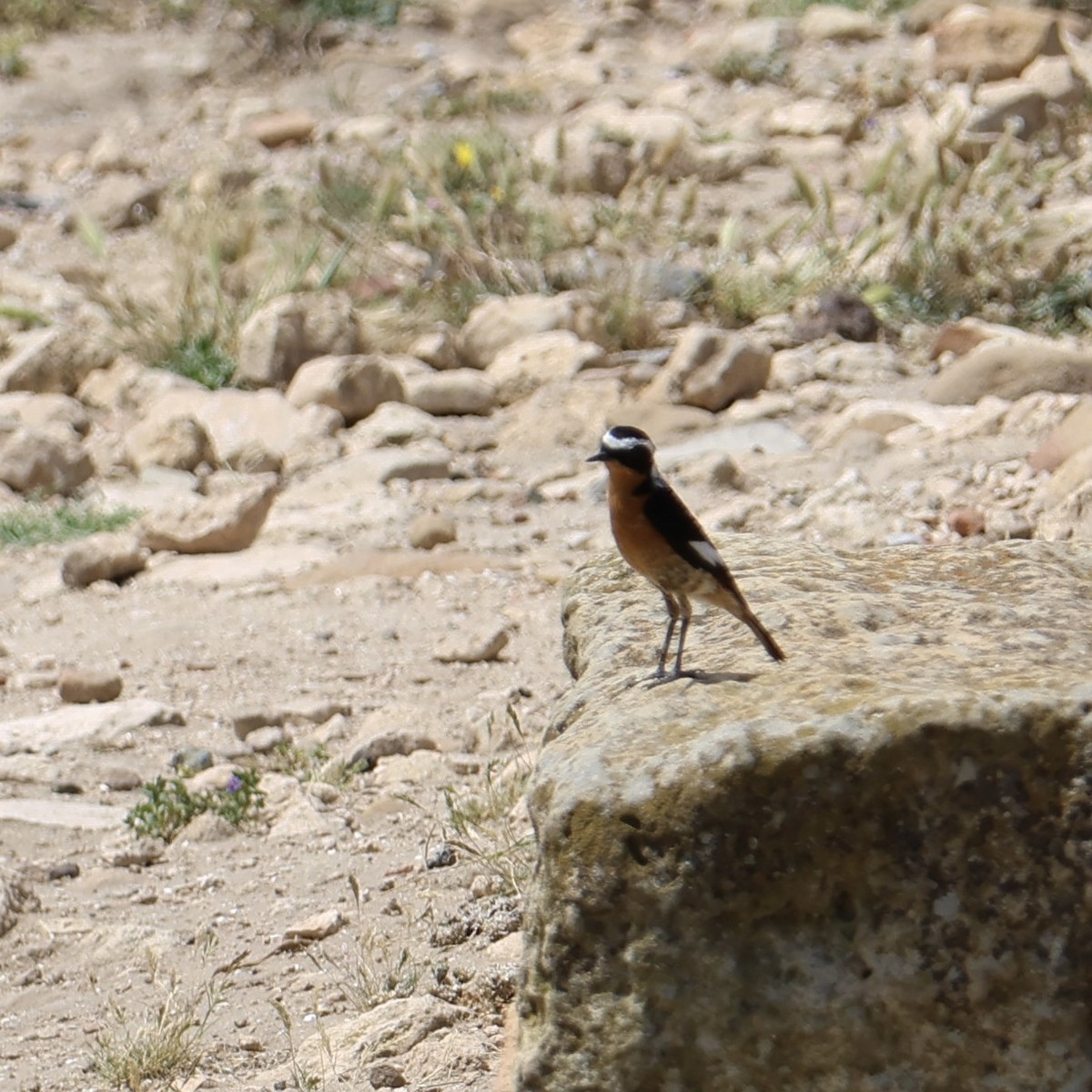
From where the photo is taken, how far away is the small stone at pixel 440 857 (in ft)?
13.1

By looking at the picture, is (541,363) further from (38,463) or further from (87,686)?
(87,686)

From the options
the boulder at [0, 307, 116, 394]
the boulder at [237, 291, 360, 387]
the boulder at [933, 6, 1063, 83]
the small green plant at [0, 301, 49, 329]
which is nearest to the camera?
the boulder at [237, 291, 360, 387]

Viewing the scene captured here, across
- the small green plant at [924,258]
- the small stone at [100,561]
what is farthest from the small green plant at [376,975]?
the small green plant at [924,258]

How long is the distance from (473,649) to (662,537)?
9.15 ft

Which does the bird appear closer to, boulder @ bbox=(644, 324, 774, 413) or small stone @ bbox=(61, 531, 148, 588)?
small stone @ bbox=(61, 531, 148, 588)

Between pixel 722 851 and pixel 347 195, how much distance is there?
8507 millimetres

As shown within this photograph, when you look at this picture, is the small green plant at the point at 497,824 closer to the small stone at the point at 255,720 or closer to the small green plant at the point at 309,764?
the small green plant at the point at 309,764

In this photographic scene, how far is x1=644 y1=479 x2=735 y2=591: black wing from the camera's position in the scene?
269cm

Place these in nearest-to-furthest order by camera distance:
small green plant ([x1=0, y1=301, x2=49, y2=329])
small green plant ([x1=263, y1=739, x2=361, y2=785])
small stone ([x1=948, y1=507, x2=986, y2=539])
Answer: small green plant ([x1=263, y1=739, x2=361, y2=785])
small stone ([x1=948, y1=507, x2=986, y2=539])
small green plant ([x1=0, y1=301, x2=49, y2=329])

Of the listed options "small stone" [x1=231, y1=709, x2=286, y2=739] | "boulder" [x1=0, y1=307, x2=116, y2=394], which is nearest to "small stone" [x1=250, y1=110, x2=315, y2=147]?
"boulder" [x1=0, y1=307, x2=116, y2=394]

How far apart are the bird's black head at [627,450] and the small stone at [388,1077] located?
1179 mm

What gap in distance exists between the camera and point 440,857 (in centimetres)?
401

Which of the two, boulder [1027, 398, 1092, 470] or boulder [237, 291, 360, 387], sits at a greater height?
boulder [1027, 398, 1092, 470]

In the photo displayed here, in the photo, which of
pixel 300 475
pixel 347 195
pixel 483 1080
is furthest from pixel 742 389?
pixel 483 1080
